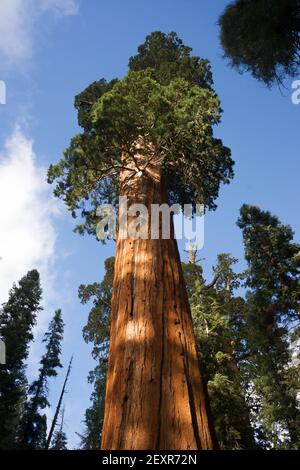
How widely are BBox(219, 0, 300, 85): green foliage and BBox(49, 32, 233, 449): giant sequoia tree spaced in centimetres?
102

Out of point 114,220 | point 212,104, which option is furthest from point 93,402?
point 212,104

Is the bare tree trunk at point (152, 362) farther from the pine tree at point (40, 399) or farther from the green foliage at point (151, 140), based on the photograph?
the pine tree at point (40, 399)

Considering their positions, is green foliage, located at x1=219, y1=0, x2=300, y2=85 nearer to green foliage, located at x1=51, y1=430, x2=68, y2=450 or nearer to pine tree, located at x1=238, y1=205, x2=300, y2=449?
pine tree, located at x1=238, y1=205, x2=300, y2=449

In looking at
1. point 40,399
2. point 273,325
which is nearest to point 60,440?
point 40,399

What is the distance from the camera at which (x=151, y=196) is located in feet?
18.2

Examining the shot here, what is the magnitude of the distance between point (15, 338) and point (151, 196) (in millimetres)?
17805

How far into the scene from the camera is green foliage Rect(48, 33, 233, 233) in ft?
20.3

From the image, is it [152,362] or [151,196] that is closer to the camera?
[152,362]

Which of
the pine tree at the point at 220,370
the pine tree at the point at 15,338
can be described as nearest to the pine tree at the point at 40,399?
the pine tree at the point at 15,338

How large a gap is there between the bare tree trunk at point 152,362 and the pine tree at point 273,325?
9602mm

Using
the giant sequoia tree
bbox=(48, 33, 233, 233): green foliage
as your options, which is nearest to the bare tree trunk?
the giant sequoia tree

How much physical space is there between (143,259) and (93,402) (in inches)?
678

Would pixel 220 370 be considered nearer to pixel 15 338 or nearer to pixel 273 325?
pixel 273 325
